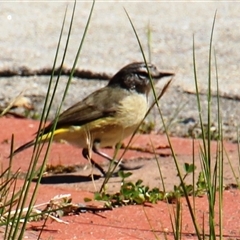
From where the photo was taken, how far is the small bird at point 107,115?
19.4 feet

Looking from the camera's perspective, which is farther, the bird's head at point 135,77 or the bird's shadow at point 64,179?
the bird's head at point 135,77

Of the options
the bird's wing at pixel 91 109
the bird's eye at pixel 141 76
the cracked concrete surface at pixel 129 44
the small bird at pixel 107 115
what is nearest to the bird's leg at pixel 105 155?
the small bird at pixel 107 115

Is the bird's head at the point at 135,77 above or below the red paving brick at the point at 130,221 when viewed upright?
above

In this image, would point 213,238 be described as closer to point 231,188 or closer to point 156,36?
point 231,188

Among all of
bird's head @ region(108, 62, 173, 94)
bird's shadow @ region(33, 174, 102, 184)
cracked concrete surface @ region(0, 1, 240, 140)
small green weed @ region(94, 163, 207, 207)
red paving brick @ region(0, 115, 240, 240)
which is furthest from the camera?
bird's head @ region(108, 62, 173, 94)

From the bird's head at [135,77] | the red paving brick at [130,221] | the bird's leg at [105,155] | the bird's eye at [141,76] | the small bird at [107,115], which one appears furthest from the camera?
the bird's eye at [141,76]

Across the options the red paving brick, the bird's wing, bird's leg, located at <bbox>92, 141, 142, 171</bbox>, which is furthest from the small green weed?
the bird's wing

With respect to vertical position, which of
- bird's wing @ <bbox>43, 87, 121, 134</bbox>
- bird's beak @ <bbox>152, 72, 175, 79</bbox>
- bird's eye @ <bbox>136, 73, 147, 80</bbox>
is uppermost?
bird's beak @ <bbox>152, 72, 175, 79</bbox>

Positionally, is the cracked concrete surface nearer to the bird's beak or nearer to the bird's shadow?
the bird's beak

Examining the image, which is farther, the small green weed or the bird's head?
the bird's head

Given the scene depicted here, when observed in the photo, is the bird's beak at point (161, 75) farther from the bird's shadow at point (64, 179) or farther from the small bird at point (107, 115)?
the bird's shadow at point (64, 179)

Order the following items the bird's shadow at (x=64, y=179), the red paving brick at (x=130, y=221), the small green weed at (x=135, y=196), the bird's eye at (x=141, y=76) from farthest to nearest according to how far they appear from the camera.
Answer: the bird's eye at (x=141, y=76)
the bird's shadow at (x=64, y=179)
the small green weed at (x=135, y=196)
the red paving brick at (x=130, y=221)

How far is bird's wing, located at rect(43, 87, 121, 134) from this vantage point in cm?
592

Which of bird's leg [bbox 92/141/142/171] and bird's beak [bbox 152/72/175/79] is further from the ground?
bird's beak [bbox 152/72/175/79]
